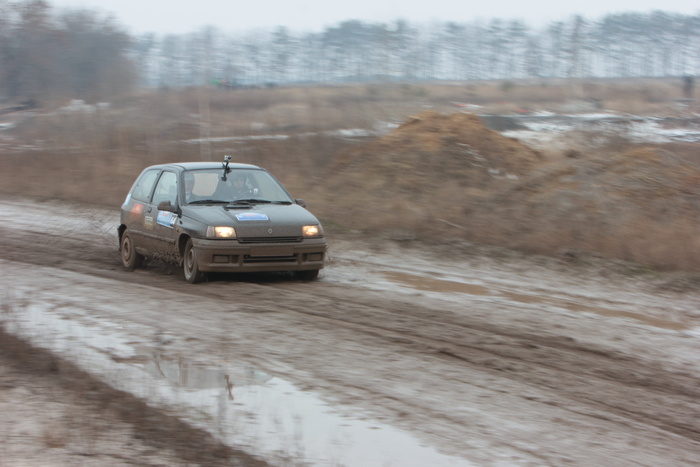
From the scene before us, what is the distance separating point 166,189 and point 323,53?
4216 inches

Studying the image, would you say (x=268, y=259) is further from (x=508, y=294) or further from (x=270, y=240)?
(x=508, y=294)

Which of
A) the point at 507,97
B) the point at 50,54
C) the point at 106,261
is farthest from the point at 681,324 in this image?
the point at 507,97

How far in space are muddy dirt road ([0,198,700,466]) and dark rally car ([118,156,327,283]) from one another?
1.11 ft

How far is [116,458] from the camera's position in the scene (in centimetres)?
437

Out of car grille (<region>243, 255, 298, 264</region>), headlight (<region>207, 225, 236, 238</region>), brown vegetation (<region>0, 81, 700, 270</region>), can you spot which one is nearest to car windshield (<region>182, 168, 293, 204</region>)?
headlight (<region>207, 225, 236, 238</region>)

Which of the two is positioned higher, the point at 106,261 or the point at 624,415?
the point at 624,415

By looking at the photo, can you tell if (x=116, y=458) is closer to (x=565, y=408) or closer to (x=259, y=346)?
(x=259, y=346)

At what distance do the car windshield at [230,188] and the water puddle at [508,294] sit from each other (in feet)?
6.39

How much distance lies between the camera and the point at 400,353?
6.74 meters

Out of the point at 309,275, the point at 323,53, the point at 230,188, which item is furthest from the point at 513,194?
the point at 323,53

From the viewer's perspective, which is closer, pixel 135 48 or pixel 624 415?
pixel 624 415

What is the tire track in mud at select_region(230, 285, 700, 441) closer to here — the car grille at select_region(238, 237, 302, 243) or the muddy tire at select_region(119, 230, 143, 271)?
the car grille at select_region(238, 237, 302, 243)

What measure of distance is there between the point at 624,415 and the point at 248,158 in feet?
71.1

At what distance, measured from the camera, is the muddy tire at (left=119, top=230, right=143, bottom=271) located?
11.2m
